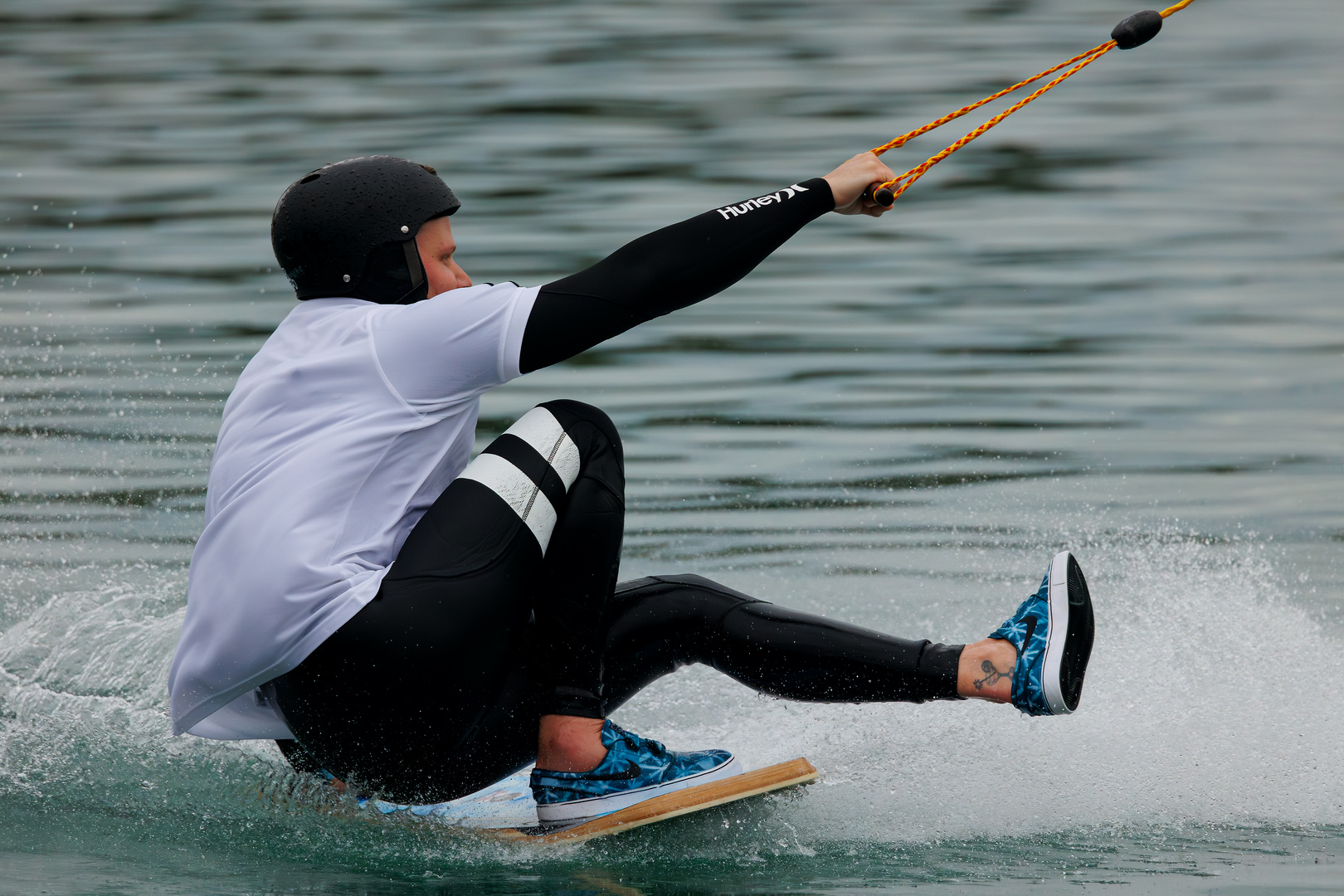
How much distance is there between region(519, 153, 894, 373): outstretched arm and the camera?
280 centimetres

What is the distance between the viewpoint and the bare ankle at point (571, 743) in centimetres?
298

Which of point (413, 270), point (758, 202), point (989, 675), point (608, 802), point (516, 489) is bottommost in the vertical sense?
point (608, 802)

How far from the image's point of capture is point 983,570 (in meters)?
4.73

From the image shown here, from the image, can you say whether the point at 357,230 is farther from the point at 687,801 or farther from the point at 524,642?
the point at 687,801

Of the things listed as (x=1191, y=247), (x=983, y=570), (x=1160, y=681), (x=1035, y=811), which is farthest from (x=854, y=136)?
(x=1035, y=811)

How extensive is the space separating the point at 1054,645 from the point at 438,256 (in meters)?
1.36

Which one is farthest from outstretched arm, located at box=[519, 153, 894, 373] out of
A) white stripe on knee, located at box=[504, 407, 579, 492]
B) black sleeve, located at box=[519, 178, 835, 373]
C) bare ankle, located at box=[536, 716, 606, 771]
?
bare ankle, located at box=[536, 716, 606, 771]

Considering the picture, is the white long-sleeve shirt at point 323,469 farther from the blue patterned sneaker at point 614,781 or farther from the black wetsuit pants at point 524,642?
the blue patterned sneaker at point 614,781

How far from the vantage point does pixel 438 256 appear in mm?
3070

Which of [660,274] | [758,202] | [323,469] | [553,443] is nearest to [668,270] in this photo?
[660,274]

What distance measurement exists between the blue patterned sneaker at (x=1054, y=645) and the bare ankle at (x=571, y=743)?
30.7 inches

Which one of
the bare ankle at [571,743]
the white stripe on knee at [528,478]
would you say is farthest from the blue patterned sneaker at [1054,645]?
the white stripe on knee at [528,478]

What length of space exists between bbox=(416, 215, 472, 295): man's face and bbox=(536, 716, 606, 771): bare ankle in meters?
0.84

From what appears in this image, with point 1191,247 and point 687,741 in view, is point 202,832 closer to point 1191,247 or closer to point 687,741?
point 687,741
